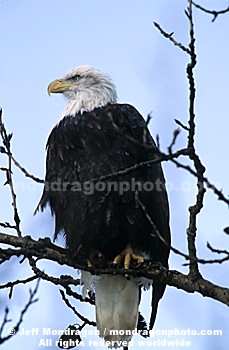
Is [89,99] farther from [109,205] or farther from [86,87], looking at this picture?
[109,205]

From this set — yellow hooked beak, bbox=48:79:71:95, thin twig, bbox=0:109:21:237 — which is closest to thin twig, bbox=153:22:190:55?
thin twig, bbox=0:109:21:237

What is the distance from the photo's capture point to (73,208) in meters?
4.66

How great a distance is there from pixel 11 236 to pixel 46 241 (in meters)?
0.28

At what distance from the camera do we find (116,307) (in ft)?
15.9

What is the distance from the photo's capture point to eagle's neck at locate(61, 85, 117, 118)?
529 centimetres

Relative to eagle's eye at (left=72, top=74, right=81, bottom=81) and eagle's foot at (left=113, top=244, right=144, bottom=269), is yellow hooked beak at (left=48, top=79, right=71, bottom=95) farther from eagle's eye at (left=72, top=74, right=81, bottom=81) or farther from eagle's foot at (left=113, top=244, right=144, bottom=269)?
eagle's foot at (left=113, top=244, right=144, bottom=269)

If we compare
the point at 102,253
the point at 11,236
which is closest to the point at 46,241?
the point at 11,236

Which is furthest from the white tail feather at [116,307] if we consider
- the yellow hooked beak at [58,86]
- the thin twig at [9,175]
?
the yellow hooked beak at [58,86]

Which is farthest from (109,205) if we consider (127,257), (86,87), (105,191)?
(86,87)

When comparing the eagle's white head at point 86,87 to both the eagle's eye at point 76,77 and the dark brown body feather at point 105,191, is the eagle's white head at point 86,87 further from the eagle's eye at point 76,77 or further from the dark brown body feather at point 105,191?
the dark brown body feather at point 105,191

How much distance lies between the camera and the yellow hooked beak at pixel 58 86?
18.7 feet

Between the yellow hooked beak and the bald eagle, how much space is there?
2.34ft

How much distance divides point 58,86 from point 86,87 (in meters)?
0.25

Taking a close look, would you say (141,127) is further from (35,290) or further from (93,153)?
(35,290)
